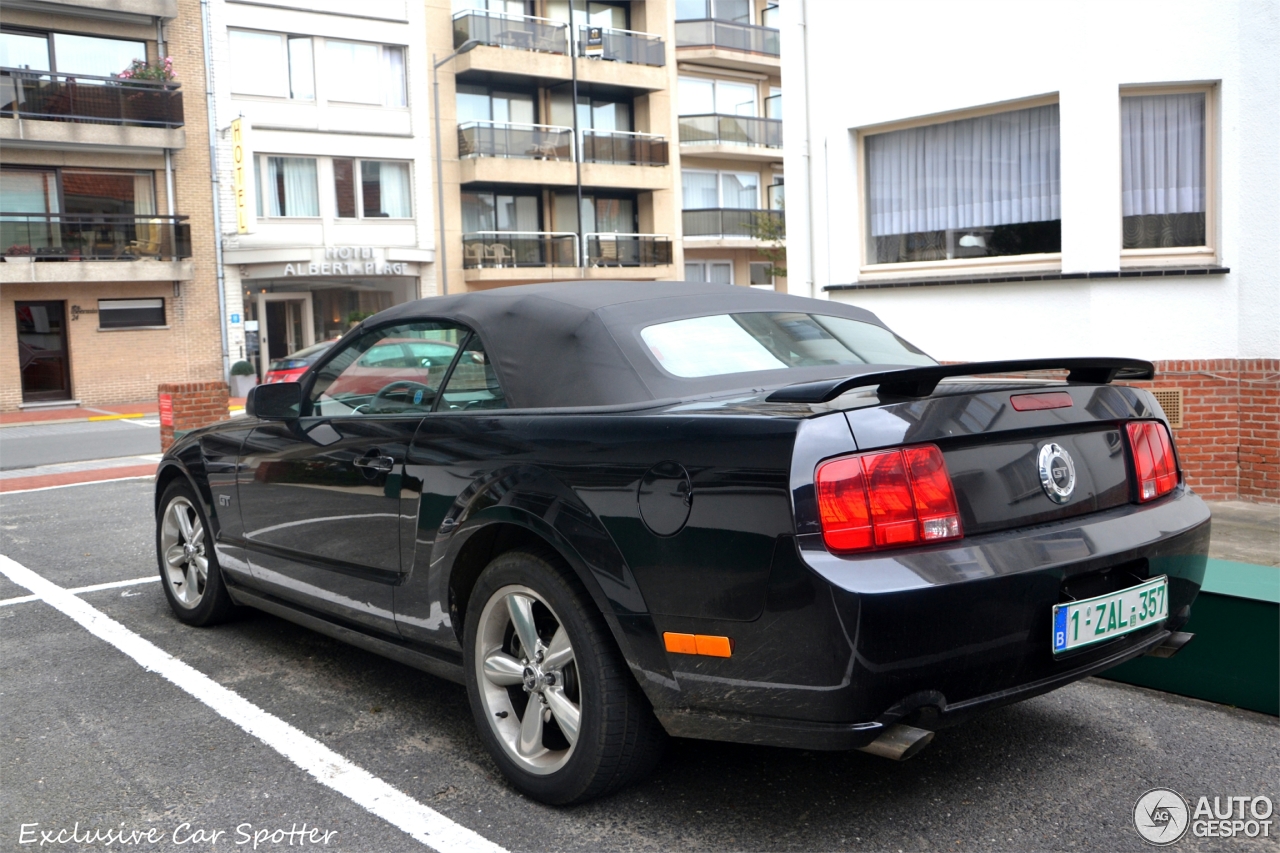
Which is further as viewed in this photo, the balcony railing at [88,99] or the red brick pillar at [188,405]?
the balcony railing at [88,99]

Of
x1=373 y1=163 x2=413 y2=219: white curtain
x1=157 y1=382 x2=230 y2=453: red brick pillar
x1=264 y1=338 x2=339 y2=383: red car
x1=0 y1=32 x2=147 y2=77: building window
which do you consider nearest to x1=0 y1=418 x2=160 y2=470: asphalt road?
x1=264 y1=338 x2=339 y2=383: red car

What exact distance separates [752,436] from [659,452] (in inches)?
12.1

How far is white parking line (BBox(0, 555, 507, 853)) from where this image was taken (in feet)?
10.9

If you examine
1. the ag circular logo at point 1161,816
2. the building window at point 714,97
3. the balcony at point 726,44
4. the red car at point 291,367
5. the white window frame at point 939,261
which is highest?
the balcony at point 726,44

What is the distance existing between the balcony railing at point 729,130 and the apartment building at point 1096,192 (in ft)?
106

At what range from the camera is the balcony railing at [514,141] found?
35.2m

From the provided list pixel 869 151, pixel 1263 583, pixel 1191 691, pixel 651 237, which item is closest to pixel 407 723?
pixel 1191 691

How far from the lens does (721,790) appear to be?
3.60m

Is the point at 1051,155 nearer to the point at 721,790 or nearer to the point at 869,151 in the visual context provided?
the point at 869,151

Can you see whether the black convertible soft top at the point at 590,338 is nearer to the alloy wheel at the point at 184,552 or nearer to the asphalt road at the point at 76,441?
the alloy wheel at the point at 184,552

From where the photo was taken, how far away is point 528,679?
354 centimetres

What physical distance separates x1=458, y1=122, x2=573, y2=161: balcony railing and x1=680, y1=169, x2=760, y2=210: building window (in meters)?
6.26

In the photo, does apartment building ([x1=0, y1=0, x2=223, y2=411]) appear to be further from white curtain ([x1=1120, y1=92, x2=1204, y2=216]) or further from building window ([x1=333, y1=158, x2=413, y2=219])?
white curtain ([x1=1120, y1=92, x2=1204, y2=216])

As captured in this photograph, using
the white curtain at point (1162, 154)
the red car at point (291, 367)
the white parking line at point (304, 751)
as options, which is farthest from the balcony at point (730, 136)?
the white parking line at point (304, 751)
